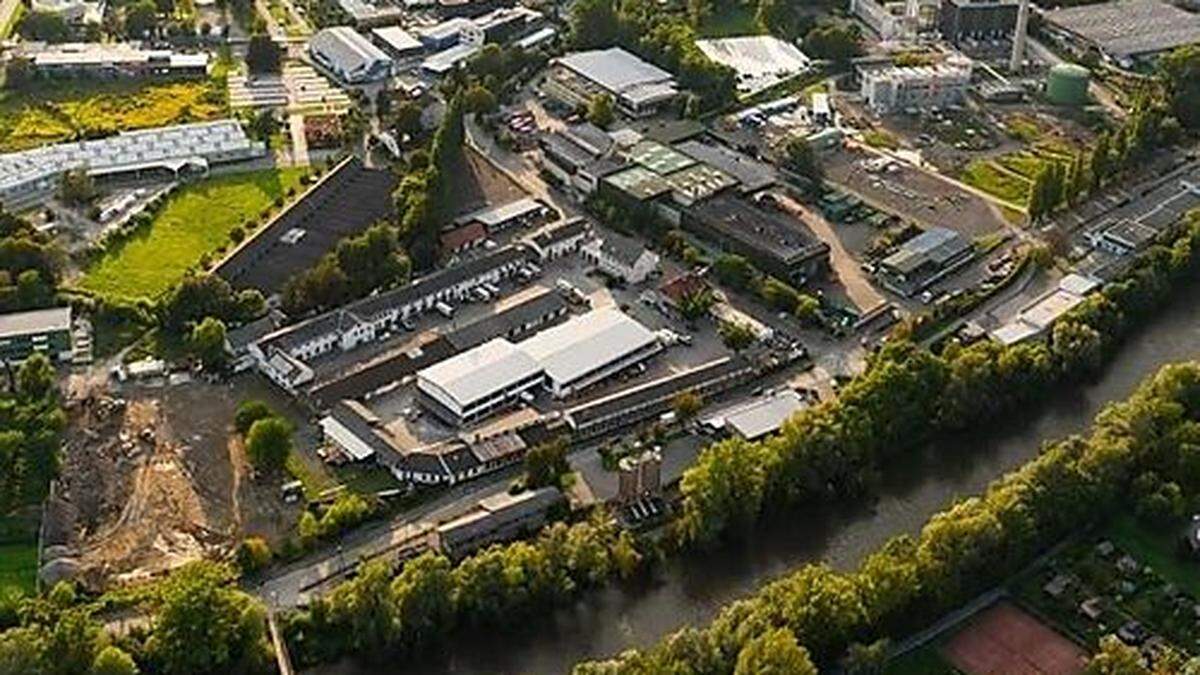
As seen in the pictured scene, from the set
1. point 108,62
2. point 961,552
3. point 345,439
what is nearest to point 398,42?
point 108,62

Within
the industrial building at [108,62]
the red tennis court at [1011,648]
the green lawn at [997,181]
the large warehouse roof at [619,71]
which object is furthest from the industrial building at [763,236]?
the industrial building at [108,62]

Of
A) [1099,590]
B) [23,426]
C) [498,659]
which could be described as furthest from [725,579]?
[23,426]

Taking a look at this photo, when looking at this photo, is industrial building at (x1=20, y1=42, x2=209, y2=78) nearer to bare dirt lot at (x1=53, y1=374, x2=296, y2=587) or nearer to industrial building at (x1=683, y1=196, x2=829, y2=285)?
bare dirt lot at (x1=53, y1=374, x2=296, y2=587)

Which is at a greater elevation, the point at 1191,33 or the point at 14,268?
the point at 14,268

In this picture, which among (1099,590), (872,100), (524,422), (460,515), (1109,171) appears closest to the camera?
(1099,590)

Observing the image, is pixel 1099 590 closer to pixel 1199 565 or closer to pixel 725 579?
pixel 1199 565

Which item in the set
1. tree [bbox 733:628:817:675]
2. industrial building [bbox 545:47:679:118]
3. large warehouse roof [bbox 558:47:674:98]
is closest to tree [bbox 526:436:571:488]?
tree [bbox 733:628:817:675]
